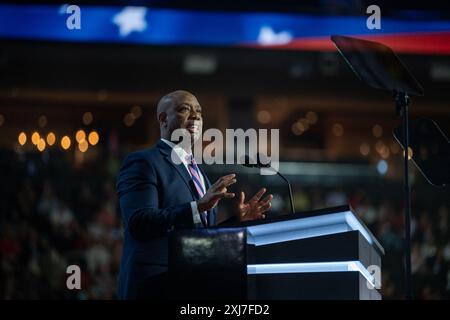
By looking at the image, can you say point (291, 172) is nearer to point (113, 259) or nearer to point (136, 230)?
point (113, 259)

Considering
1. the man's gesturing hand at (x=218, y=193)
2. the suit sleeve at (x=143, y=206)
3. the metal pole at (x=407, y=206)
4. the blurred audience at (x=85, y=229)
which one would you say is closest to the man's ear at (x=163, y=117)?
the suit sleeve at (x=143, y=206)

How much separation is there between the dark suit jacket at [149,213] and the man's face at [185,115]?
140 mm

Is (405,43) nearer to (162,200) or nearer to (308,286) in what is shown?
(162,200)

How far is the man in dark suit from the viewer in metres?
2.77

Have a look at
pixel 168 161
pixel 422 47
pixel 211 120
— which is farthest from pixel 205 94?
pixel 168 161

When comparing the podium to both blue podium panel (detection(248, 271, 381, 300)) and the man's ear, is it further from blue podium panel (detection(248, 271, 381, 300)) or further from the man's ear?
the man's ear

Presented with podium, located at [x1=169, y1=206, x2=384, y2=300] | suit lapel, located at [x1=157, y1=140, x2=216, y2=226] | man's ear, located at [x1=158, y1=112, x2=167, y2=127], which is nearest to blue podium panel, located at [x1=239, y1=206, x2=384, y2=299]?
podium, located at [x1=169, y1=206, x2=384, y2=300]

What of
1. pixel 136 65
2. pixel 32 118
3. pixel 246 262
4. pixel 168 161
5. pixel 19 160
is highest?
pixel 136 65

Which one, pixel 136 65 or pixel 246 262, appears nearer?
pixel 246 262

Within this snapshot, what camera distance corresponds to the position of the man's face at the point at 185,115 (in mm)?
3123

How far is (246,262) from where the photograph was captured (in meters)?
2.53

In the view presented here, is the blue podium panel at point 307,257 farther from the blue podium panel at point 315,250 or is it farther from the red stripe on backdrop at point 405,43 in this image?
the red stripe on backdrop at point 405,43
